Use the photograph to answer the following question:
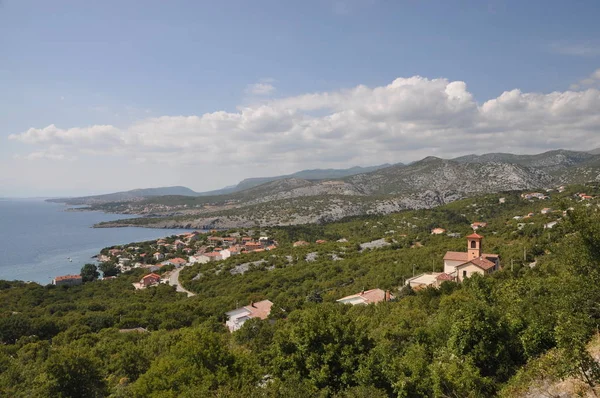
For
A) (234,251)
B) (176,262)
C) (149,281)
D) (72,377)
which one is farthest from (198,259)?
(72,377)

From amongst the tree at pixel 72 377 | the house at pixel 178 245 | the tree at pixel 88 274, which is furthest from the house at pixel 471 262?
the house at pixel 178 245

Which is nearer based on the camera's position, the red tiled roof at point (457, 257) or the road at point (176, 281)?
the red tiled roof at point (457, 257)

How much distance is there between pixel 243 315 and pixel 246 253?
1598 inches

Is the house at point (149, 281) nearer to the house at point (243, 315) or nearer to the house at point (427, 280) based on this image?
the house at point (243, 315)

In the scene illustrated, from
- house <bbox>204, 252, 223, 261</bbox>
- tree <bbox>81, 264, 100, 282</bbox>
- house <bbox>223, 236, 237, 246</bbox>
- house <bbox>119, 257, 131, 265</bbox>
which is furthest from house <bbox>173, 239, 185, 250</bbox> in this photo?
tree <bbox>81, 264, 100, 282</bbox>

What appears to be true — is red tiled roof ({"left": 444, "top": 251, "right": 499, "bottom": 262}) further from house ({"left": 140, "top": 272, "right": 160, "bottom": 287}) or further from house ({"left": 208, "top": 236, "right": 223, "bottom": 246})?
house ({"left": 208, "top": 236, "right": 223, "bottom": 246})

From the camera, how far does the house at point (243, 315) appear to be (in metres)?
33.7

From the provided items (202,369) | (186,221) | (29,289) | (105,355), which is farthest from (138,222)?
(202,369)

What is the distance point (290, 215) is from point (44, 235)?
9880 cm

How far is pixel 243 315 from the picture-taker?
3447 centimetres

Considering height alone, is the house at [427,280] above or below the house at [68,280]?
above

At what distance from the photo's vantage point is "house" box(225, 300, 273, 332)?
33.7 metres

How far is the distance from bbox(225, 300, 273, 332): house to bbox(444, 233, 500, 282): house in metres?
18.9

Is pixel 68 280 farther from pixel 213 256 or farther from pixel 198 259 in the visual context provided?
pixel 213 256
